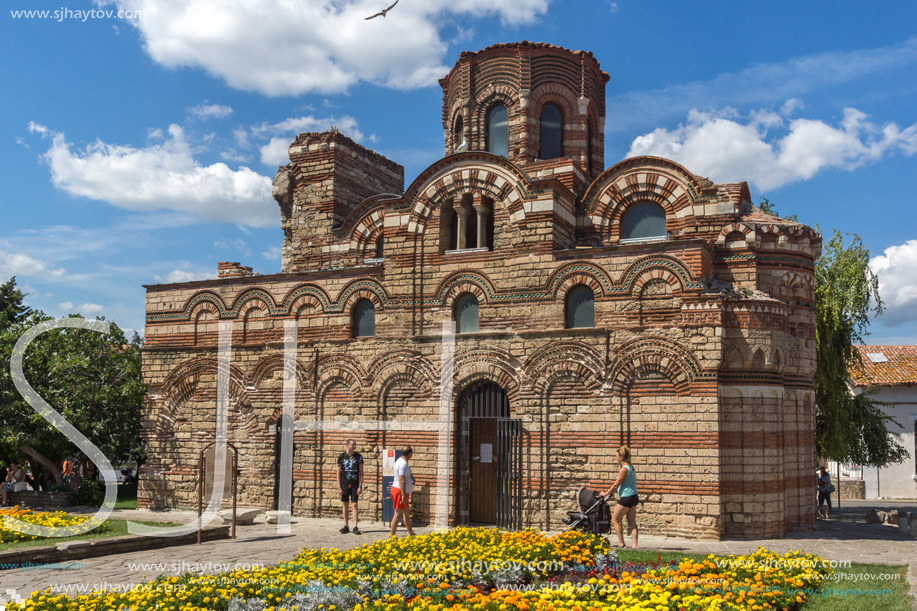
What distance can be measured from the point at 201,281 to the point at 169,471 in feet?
13.8

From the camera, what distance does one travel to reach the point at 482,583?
326 inches

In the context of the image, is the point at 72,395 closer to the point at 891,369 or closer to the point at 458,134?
the point at 458,134

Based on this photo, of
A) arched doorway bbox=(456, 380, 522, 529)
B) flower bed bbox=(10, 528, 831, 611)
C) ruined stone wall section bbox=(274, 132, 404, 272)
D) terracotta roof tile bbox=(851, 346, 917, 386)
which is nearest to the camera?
flower bed bbox=(10, 528, 831, 611)

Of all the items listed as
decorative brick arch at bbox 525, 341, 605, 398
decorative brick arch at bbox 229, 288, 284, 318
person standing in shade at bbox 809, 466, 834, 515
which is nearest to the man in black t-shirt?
Answer: decorative brick arch at bbox 525, 341, 605, 398

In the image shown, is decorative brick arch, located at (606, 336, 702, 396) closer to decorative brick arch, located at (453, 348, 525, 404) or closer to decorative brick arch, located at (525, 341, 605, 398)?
decorative brick arch, located at (525, 341, 605, 398)

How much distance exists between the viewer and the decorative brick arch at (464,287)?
14.3 m

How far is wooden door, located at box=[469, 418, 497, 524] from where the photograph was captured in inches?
545

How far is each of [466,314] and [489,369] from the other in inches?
51.8

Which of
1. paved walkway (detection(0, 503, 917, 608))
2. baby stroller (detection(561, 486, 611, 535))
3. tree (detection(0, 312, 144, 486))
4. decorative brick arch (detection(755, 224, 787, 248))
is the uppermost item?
decorative brick arch (detection(755, 224, 787, 248))

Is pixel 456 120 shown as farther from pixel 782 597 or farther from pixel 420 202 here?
pixel 782 597

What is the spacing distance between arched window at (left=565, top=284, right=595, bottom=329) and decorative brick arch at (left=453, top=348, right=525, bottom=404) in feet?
4.14

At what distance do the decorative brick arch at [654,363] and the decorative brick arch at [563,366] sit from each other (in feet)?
0.93

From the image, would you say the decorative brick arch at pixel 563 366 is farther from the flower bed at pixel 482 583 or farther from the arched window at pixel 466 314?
the flower bed at pixel 482 583

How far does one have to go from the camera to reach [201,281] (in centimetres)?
1695
